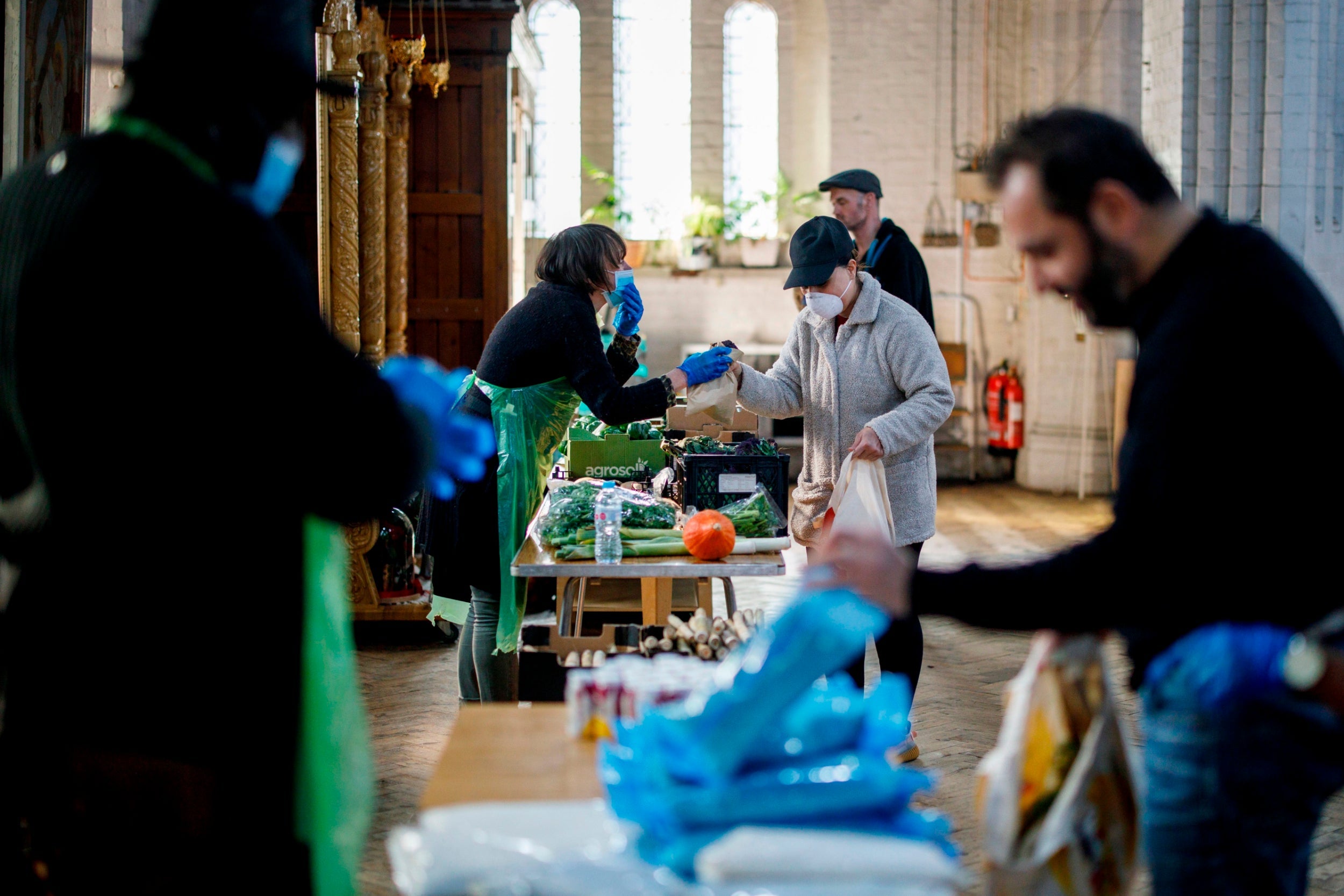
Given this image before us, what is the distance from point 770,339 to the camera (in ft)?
41.2

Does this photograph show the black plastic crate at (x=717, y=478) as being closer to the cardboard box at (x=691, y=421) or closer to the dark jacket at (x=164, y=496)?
the cardboard box at (x=691, y=421)

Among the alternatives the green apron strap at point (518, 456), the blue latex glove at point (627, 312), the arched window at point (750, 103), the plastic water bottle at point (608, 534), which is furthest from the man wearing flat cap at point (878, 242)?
the arched window at point (750, 103)

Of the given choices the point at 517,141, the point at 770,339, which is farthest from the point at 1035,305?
the point at 517,141

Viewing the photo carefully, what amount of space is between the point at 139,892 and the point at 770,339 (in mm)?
11153

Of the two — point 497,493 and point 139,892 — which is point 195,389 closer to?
point 139,892

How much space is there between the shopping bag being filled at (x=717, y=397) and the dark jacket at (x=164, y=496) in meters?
2.60

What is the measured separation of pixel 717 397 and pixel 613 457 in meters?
0.75

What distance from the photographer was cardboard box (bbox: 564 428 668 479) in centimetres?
480

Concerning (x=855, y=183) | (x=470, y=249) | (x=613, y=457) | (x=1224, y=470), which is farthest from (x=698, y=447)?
(x=470, y=249)

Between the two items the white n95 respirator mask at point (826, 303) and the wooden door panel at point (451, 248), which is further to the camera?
the wooden door panel at point (451, 248)

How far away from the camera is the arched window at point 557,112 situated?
41.4ft

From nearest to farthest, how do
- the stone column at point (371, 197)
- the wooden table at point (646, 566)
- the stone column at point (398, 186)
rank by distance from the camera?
1. the wooden table at point (646, 566)
2. the stone column at point (371, 197)
3. the stone column at point (398, 186)

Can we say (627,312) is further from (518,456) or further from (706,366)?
(518,456)

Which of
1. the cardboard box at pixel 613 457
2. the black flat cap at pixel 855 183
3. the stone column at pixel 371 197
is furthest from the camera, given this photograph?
the stone column at pixel 371 197
